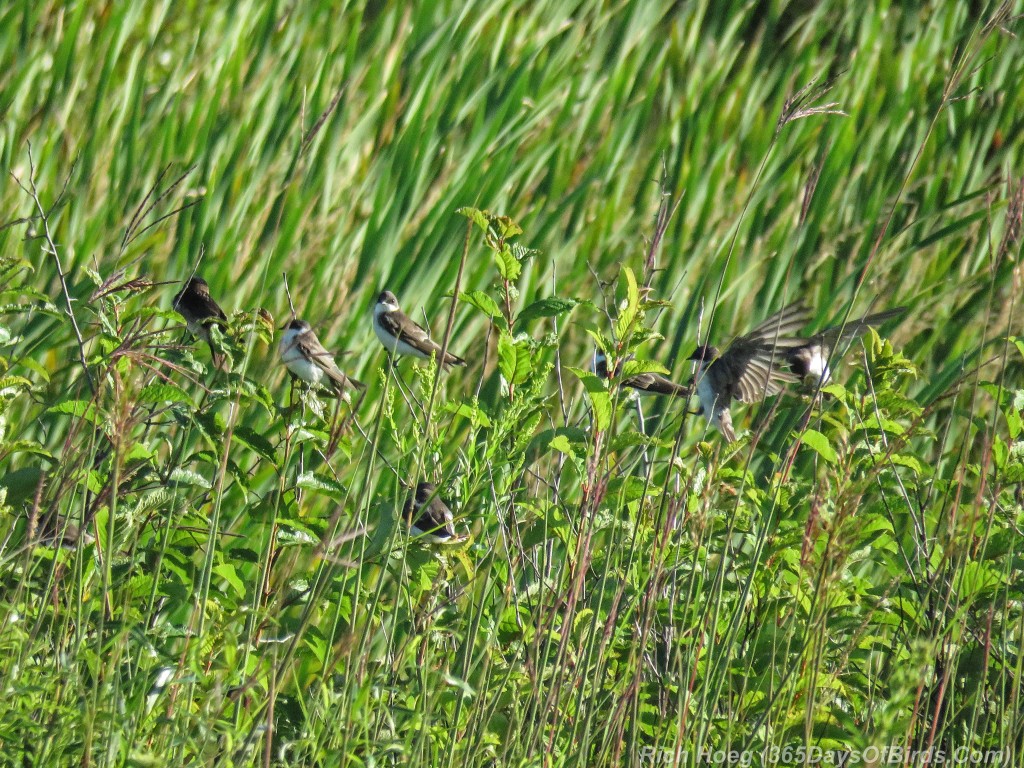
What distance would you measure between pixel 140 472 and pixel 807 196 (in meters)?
1.52

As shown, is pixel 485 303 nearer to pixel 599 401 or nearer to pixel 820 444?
pixel 599 401

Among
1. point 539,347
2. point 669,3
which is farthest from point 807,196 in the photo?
point 669,3

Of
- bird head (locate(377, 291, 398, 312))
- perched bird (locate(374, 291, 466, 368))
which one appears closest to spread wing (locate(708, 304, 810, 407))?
perched bird (locate(374, 291, 466, 368))

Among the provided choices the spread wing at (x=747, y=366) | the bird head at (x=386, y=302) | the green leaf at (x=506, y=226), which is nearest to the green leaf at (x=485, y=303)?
the green leaf at (x=506, y=226)

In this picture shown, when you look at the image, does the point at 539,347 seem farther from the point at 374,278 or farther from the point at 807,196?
the point at 374,278

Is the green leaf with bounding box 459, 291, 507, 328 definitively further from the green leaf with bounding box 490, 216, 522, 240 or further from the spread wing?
the spread wing

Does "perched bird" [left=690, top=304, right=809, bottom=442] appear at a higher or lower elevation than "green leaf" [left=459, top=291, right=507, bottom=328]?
lower

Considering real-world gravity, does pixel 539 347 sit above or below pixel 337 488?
above

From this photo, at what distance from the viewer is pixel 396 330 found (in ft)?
13.7

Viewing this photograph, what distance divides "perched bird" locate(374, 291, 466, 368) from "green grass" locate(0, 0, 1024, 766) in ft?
0.61

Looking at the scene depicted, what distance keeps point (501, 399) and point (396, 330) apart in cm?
129

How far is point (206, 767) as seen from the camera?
1.75 meters

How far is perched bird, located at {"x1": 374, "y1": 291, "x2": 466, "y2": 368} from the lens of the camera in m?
4.02

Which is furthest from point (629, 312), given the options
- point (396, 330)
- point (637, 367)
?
point (396, 330)
